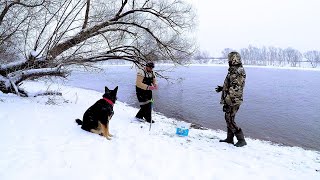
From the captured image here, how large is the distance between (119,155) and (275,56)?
160 meters

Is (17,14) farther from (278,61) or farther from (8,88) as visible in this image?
(278,61)

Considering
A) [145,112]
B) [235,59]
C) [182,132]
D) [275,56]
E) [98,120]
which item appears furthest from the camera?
[275,56]

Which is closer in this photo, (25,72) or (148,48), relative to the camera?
(25,72)

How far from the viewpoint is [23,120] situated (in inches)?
236

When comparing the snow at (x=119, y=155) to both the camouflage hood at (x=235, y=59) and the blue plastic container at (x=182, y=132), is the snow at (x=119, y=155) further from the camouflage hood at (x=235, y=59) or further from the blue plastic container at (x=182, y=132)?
the camouflage hood at (x=235, y=59)

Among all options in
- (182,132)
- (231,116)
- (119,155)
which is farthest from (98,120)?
(231,116)

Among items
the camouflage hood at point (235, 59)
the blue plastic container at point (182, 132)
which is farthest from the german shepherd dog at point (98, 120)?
the camouflage hood at point (235, 59)

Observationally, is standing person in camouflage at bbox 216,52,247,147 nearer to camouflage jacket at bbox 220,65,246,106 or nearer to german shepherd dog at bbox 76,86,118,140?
camouflage jacket at bbox 220,65,246,106

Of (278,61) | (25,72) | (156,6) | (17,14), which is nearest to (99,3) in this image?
(156,6)

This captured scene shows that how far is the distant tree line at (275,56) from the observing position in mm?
138125

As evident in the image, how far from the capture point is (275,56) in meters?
151

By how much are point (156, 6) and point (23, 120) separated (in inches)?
288

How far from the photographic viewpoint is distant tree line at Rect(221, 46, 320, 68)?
453 feet

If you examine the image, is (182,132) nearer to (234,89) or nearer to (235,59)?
(234,89)
